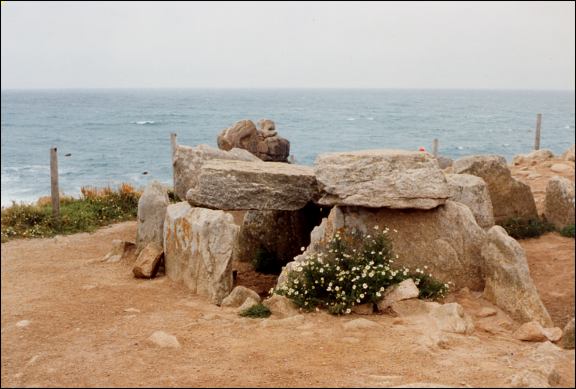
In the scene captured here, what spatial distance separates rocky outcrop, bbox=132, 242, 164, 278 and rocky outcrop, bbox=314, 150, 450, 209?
10.4 feet

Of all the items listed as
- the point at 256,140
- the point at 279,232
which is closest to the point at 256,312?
the point at 279,232

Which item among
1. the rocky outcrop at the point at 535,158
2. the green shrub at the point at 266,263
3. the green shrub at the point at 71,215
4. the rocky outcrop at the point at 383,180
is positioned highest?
the rocky outcrop at the point at 383,180

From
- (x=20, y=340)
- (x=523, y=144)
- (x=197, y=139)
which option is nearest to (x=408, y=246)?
(x=20, y=340)

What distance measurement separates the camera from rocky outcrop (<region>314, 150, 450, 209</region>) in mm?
9664

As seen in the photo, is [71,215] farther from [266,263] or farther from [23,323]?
[23,323]

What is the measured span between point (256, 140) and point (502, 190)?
13.6 meters

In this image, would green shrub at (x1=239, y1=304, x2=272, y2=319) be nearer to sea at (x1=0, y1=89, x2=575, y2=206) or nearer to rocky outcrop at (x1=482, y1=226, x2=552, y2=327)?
rocky outcrop at (x1=482, y1=226, x2=552, y2=327)

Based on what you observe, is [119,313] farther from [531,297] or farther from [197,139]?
[197,139]

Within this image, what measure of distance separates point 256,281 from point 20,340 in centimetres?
533

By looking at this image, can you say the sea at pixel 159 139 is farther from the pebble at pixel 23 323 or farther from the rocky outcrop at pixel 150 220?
the pebble at pixel 23 323

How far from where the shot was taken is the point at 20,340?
6.84m

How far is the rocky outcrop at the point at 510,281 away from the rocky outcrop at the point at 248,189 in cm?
335

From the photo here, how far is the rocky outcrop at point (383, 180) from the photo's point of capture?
9.66 m

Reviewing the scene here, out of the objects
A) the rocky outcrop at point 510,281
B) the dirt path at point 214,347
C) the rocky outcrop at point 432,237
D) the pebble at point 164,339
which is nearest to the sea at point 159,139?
the dirt path at point 214,347
